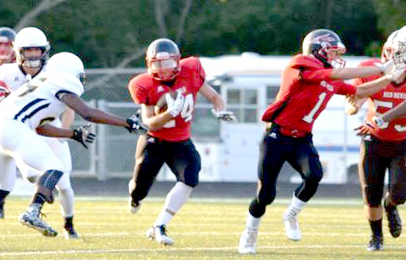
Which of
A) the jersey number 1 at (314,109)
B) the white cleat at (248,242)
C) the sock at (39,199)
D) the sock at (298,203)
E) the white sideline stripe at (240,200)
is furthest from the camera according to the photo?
the white sideline stripe at (240,200)

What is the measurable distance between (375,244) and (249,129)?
1117 centimetres

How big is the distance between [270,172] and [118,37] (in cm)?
1955

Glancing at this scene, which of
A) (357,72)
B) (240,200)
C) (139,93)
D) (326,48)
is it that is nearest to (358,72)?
(357,72)

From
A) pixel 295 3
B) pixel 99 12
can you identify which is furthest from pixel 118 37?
pixel 295 3

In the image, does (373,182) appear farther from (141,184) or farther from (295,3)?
(295,3)

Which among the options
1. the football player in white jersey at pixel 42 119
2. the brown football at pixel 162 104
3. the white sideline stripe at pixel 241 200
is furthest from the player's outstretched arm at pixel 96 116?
the white sideline stripe at pixel 241 200

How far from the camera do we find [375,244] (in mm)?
9758

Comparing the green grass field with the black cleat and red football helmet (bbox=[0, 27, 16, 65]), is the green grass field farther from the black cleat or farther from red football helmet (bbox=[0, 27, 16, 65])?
red football helmet (bbox=[0, 27, 16, 65])

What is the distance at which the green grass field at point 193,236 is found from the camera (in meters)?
9.16

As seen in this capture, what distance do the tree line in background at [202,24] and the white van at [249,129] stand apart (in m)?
6.70

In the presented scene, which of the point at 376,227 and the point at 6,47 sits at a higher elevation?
the point at 6,47

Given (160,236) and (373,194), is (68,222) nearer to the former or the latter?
(160,236)

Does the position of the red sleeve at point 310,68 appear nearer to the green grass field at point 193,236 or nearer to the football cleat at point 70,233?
the green grass field at point 193,236

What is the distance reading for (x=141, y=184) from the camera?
10.2 metres
